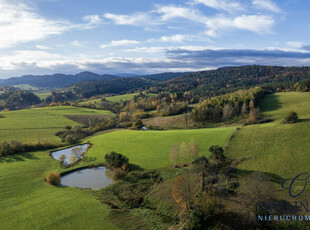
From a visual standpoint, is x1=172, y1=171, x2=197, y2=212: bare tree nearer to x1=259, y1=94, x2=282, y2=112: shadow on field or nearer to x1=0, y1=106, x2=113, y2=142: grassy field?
x1=0, y1=106, x2=113, y2=142: grassy field

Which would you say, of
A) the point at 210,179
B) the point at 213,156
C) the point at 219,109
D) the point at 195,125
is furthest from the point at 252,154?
the point at 219,109

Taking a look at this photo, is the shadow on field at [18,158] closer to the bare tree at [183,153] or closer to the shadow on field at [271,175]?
the bare tree at [183,153]

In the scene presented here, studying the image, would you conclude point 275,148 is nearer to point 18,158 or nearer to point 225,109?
point 225,109

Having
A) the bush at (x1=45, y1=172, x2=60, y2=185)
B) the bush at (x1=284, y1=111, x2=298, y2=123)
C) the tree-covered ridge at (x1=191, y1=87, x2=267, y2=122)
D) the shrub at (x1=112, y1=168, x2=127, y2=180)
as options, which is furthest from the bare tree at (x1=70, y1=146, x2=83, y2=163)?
the bush at (x1=284, y1=111, x2=298, y2=123)

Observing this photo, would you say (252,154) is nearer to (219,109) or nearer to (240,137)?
(240,137)

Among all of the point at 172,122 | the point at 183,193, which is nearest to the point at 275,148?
the point at 183,193
